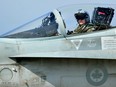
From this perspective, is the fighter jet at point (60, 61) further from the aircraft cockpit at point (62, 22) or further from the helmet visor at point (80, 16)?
the helmet visor at point (80, 16)

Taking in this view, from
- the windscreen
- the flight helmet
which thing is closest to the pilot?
the flight helmet

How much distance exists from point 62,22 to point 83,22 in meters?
0.47

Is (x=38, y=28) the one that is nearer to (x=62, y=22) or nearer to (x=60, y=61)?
(x=62, y=22)

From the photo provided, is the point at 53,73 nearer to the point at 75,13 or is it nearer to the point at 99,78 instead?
the point at 99,78

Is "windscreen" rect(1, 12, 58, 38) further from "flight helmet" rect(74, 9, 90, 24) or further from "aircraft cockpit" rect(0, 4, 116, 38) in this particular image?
"flight helmet" rect(74, 9, 90, 24)

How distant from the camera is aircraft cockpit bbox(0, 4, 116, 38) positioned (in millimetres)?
6801

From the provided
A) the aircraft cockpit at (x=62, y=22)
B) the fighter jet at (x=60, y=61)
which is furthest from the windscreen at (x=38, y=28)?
the fighter jet at (x=60, y=61)

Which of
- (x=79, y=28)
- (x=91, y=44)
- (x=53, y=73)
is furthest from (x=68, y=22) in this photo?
(x=53, y=73)

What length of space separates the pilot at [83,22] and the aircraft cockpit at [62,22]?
7 cm

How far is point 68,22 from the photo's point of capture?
22.8 feet

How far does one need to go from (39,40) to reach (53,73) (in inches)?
27.7

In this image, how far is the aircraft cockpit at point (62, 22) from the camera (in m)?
6.80

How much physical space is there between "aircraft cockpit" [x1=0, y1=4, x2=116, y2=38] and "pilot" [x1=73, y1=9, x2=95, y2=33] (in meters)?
0.07

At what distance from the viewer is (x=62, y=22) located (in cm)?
684
